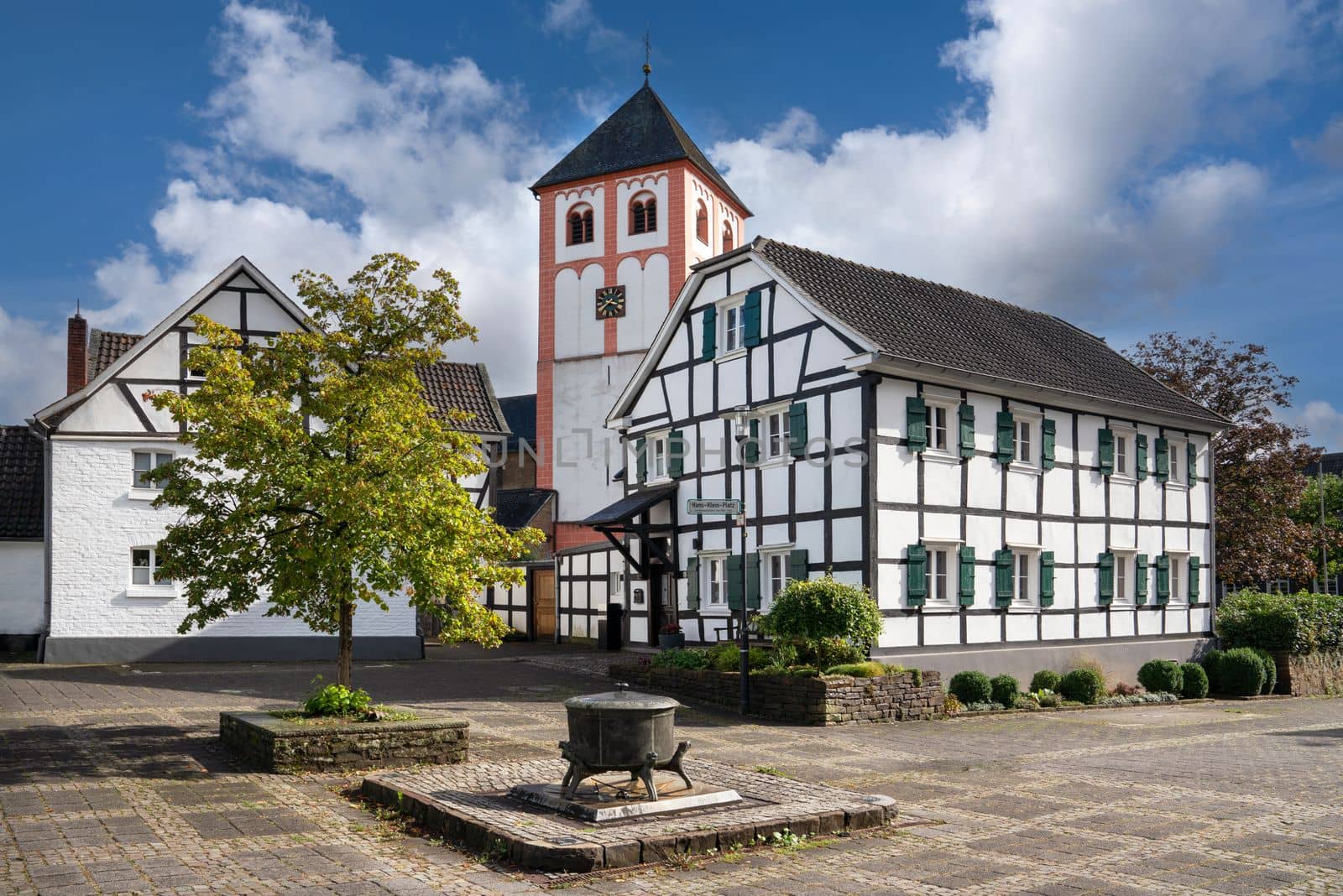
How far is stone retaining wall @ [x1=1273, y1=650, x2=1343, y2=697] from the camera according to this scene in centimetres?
2772

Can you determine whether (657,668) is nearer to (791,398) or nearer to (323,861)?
(791,398)

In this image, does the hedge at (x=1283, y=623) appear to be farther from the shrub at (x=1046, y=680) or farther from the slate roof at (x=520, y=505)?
the slate roof at (x=520, y=505)

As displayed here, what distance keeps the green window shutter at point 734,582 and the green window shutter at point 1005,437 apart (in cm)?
571

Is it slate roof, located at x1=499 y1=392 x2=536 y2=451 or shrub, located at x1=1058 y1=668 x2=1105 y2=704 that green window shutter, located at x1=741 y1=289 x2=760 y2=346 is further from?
slate roof, located at x1=499 y1=392 x2=536 y2=451

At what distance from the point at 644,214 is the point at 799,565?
2683cm

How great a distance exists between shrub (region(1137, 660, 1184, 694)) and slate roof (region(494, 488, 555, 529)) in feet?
68.5

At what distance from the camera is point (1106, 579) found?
87.2 feet

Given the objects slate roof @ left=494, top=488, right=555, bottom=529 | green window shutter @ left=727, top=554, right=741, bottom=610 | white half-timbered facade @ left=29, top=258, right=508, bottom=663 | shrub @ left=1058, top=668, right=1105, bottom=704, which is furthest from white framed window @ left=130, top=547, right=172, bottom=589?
shrub @ left=1058, top=668, right=1105, bottom=704

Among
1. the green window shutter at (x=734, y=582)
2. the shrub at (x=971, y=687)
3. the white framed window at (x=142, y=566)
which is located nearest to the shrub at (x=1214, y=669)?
the shrub at (x=971, y=687)

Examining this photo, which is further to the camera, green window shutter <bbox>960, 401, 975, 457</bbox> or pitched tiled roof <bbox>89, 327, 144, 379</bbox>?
pitched tiled roof <bbox>89, 327, 144, 379</bbox>

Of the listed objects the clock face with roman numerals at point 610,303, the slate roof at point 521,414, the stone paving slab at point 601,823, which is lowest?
the stone paving slab at point 601,823

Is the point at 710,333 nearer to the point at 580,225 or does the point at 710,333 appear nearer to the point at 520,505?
the point at 520,505

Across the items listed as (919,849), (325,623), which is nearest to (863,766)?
(919,849)

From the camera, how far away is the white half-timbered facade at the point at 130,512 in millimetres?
25453
